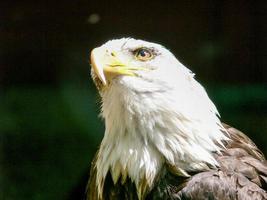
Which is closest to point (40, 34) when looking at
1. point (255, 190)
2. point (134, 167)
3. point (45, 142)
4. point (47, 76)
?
point (47, 76)

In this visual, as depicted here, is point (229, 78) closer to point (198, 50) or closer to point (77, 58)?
point (198, 50)

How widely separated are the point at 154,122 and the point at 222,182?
128 mm

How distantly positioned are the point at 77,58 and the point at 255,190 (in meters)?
0.38

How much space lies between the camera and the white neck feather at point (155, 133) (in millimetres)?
702

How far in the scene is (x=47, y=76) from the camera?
0.87 m

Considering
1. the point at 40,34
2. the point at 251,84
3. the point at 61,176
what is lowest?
the point at 61,176

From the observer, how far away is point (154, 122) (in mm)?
711

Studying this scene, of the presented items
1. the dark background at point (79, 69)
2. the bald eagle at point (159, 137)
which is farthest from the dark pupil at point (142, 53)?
the dark background at point (79, 69)

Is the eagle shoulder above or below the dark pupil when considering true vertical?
below

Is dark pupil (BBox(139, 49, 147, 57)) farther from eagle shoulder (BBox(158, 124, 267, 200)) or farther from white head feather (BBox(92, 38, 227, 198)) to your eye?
eagle shoulder (BBox(158, 124, 267, 200))

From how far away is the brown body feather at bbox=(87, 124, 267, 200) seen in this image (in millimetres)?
671

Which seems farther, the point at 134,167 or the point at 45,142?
the point at 45,142

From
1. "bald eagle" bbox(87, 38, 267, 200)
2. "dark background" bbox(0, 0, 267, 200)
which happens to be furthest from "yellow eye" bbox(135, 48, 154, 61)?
"dark background" bbox(0, 0, 267, 200)

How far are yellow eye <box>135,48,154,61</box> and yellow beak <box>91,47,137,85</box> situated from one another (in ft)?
0.08
